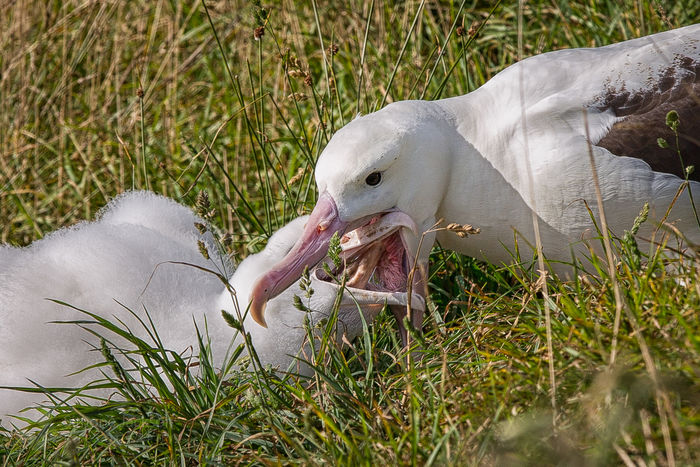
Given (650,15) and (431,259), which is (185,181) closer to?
(431,259)

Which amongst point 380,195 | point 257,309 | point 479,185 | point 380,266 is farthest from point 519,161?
point 257,309

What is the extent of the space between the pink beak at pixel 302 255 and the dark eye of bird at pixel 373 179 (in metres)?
0.15

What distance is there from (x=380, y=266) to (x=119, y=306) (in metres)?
1.03

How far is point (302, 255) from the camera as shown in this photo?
3.21 meters

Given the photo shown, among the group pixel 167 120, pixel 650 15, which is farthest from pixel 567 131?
pixel 167 120

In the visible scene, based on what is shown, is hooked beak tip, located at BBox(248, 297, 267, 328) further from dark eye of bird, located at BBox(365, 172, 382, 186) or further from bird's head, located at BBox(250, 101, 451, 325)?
dark eye of bird, located at BBox(365, 172, 382, 186)

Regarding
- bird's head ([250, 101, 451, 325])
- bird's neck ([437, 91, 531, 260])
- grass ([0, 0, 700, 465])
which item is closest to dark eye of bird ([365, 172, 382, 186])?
bird's head ([250, 101, 451, 325])

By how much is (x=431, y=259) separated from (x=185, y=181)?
6.29 feet

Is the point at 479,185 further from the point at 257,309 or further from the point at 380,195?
the point at 257,309

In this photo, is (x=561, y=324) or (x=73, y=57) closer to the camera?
(x=561, y=324)

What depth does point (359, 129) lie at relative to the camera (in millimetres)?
3311

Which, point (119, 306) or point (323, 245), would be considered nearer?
point (323, 245)

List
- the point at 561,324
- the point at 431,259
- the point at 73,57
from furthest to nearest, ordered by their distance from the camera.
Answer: the point at 73,57 < the point at 431,259 < the point at 561,324

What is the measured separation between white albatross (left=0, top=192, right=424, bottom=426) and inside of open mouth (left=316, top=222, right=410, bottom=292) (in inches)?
0.8
